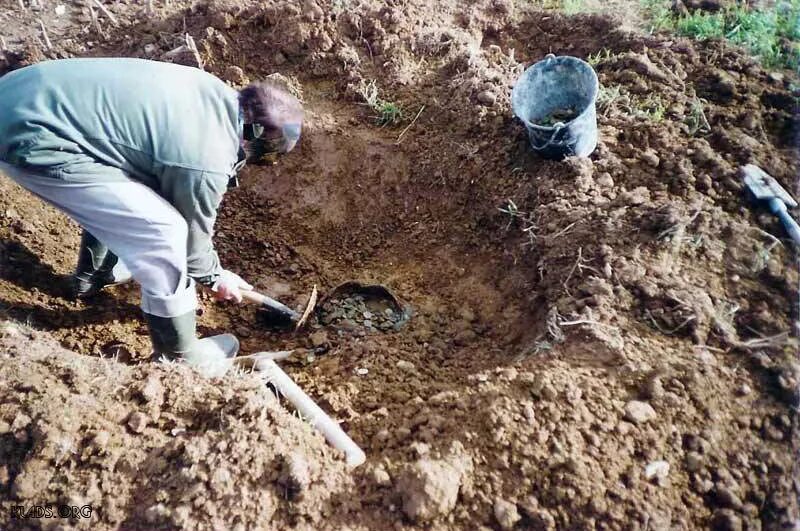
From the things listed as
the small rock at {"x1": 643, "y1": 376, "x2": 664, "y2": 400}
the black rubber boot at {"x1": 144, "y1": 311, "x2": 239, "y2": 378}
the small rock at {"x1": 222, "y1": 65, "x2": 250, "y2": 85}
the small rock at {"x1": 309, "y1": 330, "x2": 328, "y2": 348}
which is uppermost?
the small rock at {"x1": 222, "y1": 65, "x2": 250, "y2": 85}

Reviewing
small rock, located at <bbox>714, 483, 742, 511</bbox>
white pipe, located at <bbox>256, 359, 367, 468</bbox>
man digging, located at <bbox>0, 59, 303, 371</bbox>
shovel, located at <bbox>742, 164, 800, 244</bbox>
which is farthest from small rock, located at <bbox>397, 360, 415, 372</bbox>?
shovel, located at <bbox>742, 164, 800, 244</bbox>

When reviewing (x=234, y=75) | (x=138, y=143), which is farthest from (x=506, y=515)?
(x=234, y=75)

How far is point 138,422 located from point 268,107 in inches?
54.2

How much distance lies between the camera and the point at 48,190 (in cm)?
229

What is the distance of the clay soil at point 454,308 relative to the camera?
1934 mm

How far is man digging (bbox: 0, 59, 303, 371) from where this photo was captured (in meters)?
2.14

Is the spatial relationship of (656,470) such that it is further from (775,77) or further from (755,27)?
(755,27)

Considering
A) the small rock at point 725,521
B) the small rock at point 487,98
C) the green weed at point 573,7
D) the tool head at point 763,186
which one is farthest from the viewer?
the green weed at point 573,7

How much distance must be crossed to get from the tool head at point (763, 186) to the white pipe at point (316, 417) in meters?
2.28

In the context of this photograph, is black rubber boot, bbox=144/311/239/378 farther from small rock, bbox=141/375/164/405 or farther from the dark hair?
the dark hair

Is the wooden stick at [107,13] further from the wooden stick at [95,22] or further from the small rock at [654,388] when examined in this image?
the small rock at [654,388]

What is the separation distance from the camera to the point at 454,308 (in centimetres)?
310

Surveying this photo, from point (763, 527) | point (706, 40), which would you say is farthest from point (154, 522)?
point (706, 40)

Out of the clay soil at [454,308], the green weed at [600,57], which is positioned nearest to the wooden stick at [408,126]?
the clay soil at [454,308]
